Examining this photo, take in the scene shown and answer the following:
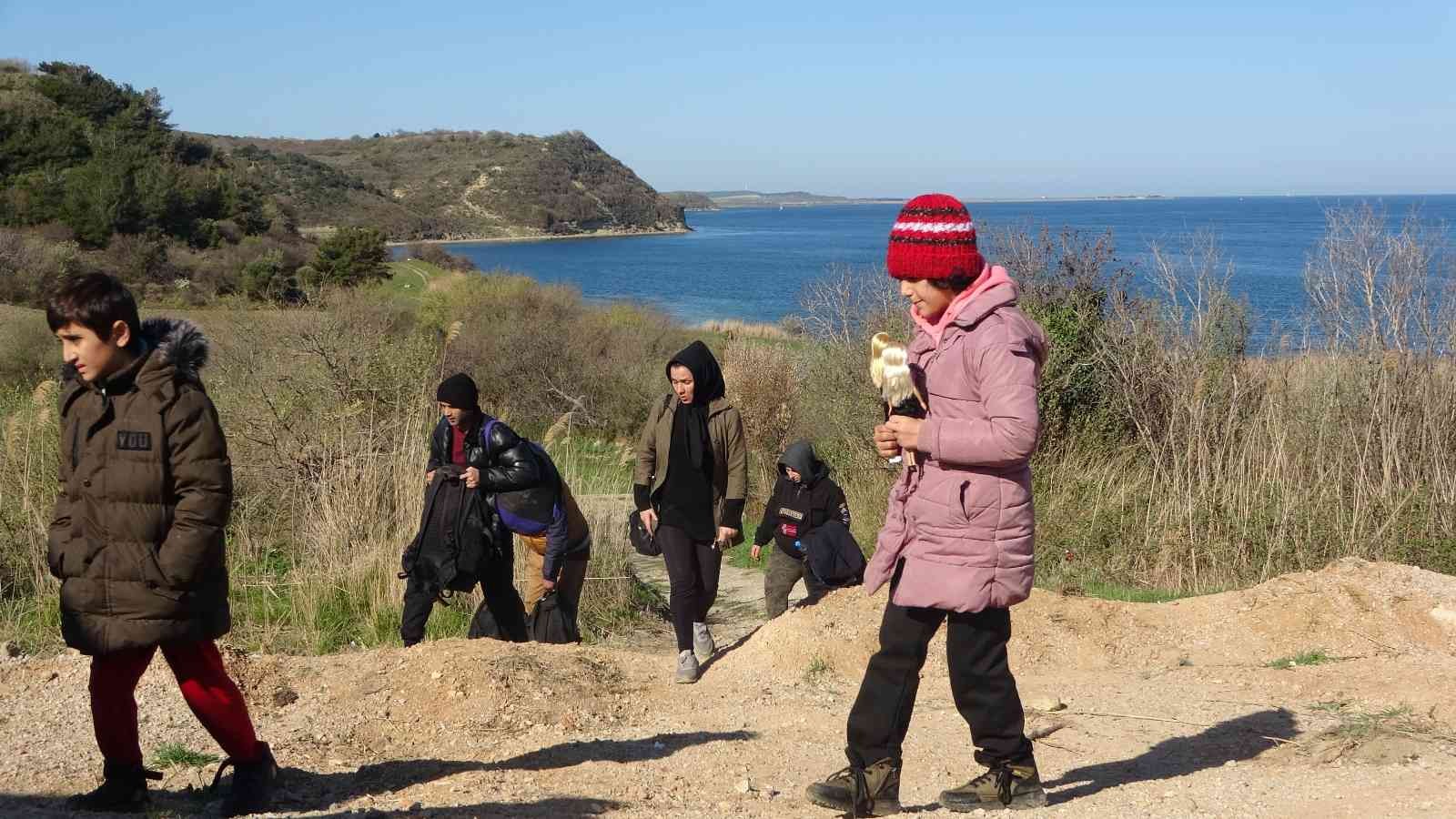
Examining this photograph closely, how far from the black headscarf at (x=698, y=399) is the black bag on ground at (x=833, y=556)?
129cm

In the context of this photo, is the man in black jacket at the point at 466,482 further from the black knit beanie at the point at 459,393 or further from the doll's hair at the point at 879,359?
the doll's hair at the point at 879,359

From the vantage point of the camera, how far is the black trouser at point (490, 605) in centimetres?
675

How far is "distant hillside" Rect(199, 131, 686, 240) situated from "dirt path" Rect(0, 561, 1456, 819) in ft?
216

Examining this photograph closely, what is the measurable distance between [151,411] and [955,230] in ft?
8.23

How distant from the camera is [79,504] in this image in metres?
4.02

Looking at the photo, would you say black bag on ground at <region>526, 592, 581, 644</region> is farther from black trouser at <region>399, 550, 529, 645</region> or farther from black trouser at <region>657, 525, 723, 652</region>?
black trouser at <region>657, 525, 723, 652</region>

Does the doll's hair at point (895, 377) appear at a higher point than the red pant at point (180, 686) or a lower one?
higher

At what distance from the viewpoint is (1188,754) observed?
5367 mm

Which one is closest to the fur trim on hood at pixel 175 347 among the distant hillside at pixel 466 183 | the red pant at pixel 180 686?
the red pant at pixel 180 686

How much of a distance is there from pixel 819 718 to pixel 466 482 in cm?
215

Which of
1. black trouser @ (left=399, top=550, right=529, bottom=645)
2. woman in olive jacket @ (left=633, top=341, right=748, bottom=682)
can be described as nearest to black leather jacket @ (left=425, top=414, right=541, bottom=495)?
black trouser @ (left=399, top=550, right=529, bottom=645)

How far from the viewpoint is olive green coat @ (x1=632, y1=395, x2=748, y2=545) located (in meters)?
7.12

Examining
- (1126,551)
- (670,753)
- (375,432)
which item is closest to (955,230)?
(670,753)

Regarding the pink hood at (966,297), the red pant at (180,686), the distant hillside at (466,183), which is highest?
the distant hillside at (466,183)
